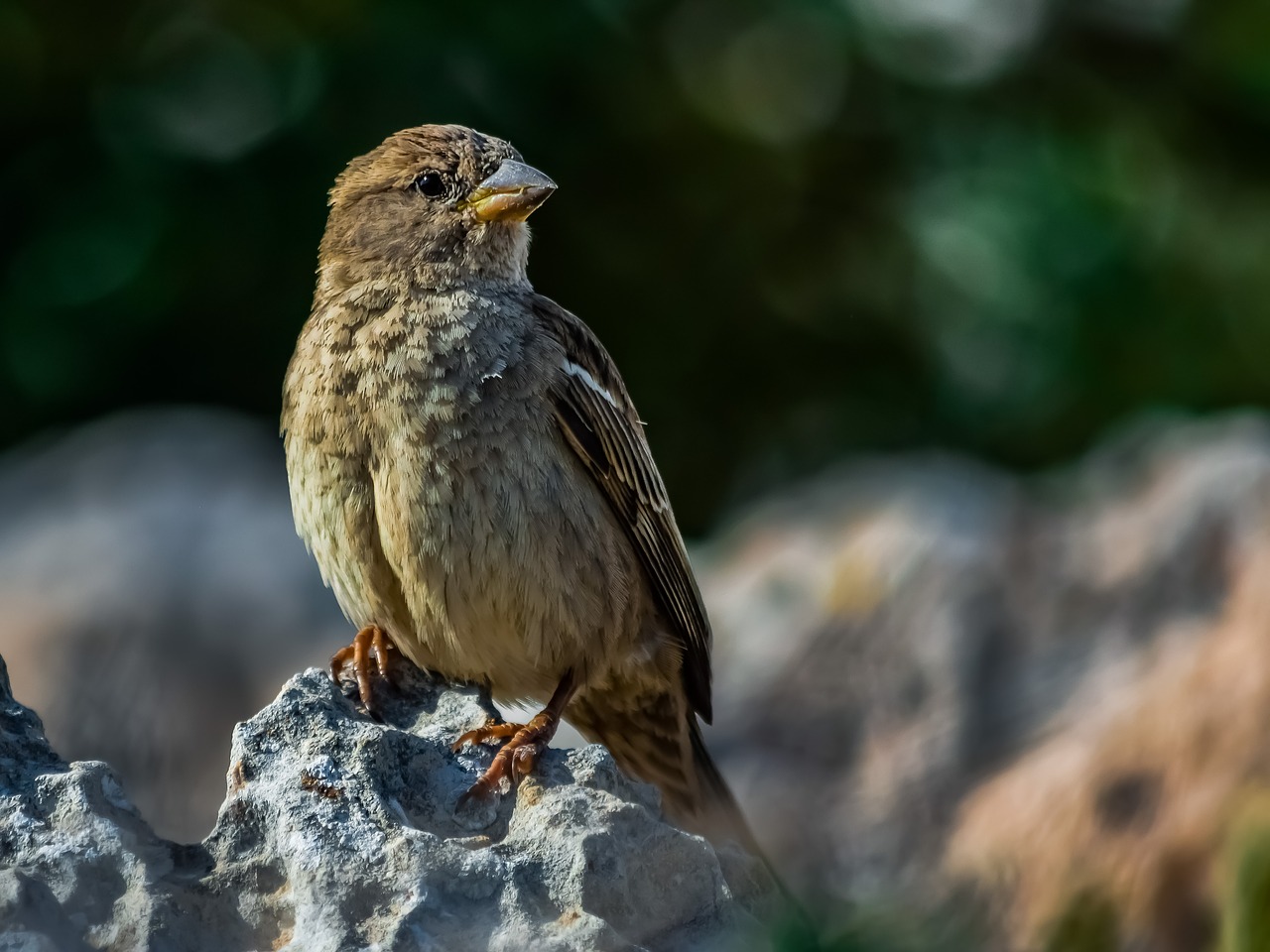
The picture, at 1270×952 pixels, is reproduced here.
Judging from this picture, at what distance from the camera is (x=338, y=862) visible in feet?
8.92

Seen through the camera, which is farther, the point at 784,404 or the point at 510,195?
the point at 784,404

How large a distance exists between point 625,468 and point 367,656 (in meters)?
0.79

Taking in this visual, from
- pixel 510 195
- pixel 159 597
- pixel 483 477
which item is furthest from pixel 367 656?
pixel 159 597

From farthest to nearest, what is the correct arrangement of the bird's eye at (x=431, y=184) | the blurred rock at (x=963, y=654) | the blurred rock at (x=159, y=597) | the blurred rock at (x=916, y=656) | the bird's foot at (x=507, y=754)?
the blurred rock at (x=159, y=597) < the blurred rock at (x=963, y=654) < the blurred rock at (x=916, y=656) < the bird's eye at (x=431, y=184) < the bird's foot at (x=507, y=754)

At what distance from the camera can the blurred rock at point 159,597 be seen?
588 cm

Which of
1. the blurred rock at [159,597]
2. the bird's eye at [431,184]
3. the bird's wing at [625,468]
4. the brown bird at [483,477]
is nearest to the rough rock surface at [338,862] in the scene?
the brown bird at [483,477]

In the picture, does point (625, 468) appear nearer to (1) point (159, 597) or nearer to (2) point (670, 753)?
(2) point (670, 753)

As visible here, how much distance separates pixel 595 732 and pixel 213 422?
364 cm

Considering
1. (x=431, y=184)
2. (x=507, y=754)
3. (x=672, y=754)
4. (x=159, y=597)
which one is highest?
(x=159, y=597)

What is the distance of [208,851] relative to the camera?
279 cm

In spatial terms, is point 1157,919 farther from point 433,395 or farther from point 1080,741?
point 433,395

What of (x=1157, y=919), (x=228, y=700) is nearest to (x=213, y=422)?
(x=228, y=700)

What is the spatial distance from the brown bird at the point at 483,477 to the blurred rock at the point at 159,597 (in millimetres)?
1591

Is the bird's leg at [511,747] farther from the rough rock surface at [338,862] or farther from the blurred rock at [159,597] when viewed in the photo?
the blurred rock at [159,597]
